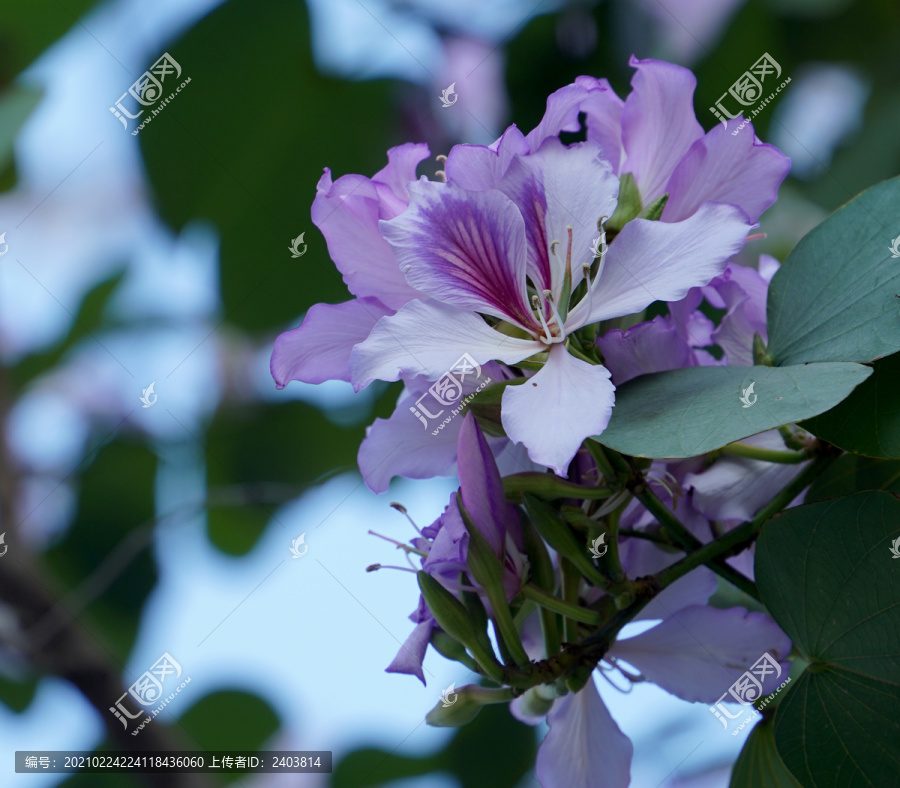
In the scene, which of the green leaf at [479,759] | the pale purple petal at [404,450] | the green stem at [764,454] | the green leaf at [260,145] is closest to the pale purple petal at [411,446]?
the pale purple petal at [404,450]

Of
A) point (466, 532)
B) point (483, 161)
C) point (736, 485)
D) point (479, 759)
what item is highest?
point (483, 161)

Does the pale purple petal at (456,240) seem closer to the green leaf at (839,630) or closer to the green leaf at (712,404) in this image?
the green leaf at (712,404)

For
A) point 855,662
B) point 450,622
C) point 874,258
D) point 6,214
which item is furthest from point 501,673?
point 6,214

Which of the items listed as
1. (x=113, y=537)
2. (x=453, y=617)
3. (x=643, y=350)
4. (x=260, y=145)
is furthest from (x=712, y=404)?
(x=113, y=537)

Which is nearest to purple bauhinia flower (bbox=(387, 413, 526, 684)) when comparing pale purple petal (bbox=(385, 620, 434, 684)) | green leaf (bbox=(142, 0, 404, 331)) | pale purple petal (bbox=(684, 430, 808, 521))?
pale purple petal (bbox=(385, 620, 434, 684))

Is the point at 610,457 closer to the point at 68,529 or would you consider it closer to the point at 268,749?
the point at 268,749

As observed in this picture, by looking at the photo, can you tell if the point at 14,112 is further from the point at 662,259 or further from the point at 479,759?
the point at 479,759

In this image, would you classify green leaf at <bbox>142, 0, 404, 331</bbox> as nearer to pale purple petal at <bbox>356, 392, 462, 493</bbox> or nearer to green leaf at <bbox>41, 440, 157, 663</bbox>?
green leaf at <bbox>41, 440, 157, 663</bbox>
